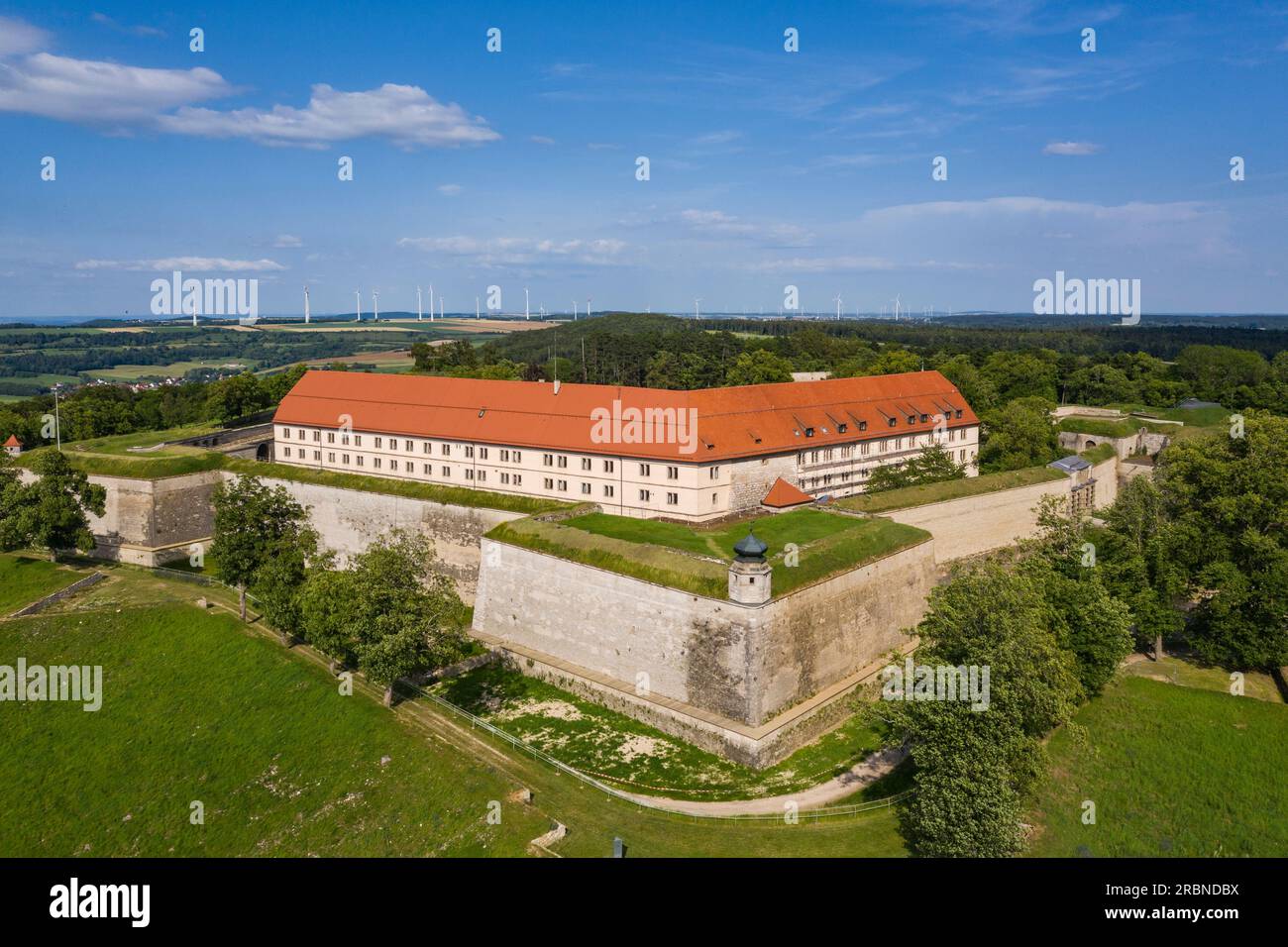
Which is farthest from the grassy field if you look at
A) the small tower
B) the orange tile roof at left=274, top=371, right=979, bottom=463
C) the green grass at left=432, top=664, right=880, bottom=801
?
the orange tile roof at left=274, top=371, right=979, bottom=463

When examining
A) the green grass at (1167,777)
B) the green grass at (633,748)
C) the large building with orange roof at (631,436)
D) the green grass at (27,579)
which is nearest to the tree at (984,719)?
the green grass at (1167,777)

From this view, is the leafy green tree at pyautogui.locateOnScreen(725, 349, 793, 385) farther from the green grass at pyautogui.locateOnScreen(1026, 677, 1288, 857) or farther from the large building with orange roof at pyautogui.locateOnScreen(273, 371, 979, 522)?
the green grass at pyautogui.locateOnScreen(1026, 677, 1288, 857)

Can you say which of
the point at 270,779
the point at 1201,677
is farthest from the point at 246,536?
the point at 1201,677

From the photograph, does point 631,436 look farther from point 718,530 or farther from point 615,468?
point 718,530
